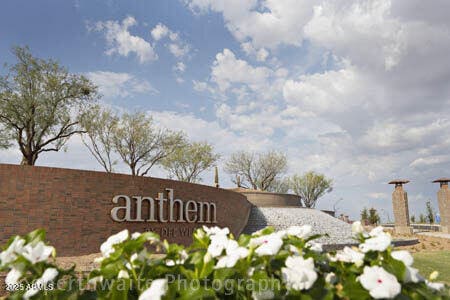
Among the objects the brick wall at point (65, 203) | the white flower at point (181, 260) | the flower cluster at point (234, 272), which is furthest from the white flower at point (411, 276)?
the brick wall at point (65, 203)

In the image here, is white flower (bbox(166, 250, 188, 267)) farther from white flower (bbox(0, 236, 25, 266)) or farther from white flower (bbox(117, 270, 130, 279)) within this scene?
white flower (bbox(0, 236, 25, 266))

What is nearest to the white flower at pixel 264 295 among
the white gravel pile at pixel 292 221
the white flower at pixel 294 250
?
the white flower at pixel 294 250

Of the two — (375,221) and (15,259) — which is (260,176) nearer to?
(375,221)

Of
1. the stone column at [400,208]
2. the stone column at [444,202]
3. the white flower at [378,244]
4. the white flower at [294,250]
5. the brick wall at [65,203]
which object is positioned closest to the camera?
the white flower at [378,244]

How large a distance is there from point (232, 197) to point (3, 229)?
37.6ft

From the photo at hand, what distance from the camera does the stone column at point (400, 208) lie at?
31.3 m

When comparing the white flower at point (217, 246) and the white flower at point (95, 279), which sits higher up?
the white flower at point (217, 246)

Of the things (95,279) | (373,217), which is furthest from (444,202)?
(95,279)

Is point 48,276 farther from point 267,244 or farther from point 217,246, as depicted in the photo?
point 267,244

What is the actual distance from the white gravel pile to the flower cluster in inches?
780

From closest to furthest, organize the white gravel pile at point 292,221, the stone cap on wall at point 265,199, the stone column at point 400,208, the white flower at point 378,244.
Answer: the white flower at point 378,244 → the white gravel pile at point 292,221 → the stone cap on wall at point 265,199 → the stone column at point 400,208

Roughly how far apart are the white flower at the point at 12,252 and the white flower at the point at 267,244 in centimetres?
95

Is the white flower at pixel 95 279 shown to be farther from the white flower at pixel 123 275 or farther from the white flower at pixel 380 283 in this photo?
the white flower at pixel 380 283

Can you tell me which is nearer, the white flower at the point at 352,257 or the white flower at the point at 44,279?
the white flower at the point at 44,279
